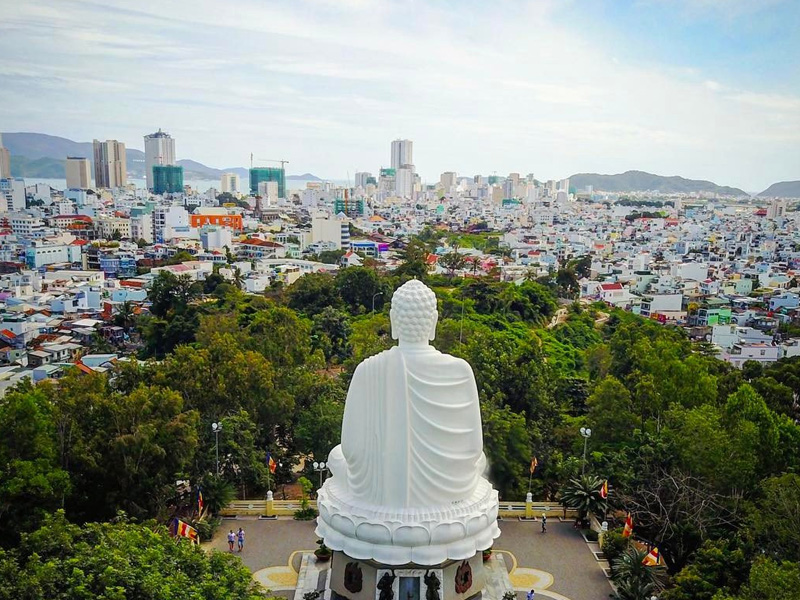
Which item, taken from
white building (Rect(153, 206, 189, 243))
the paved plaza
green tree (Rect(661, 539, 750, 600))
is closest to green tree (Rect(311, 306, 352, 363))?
the paved plaza

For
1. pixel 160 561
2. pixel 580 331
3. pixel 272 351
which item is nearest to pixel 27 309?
pixel 272 351

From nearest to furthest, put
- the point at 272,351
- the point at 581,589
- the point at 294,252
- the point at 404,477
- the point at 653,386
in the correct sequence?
the point at 404,477, the point at 581,589, the point at 653,386, the point at 272,351, the point at 294,252

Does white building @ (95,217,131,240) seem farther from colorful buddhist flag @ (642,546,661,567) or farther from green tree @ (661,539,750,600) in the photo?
green tree @ (661,539,750,600)

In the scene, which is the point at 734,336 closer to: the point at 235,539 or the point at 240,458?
the point at 240,458

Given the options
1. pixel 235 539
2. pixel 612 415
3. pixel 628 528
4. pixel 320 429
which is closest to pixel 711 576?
pixel 628 528

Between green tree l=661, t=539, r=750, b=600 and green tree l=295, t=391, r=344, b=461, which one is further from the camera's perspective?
green tree l=295, t=391, r=344, b=461

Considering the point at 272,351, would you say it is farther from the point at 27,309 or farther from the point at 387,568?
the point at 27,309
